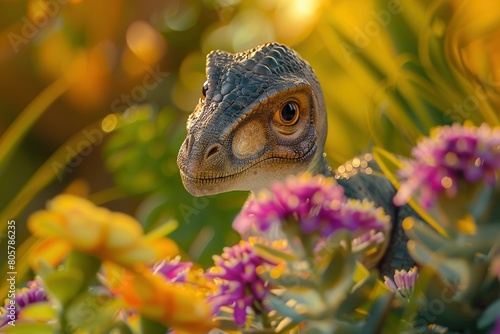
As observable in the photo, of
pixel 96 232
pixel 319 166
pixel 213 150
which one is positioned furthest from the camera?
pixel 319 166

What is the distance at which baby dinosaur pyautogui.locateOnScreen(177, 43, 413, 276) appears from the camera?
0.60m

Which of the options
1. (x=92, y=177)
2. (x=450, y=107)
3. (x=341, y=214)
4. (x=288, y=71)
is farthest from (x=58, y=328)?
(x=92, y=177)

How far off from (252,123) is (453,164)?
311 millimetres

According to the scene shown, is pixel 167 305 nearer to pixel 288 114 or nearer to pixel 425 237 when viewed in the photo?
pixel 425 237

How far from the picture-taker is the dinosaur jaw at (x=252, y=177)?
1.96 feet

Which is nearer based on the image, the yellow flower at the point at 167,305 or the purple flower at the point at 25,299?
the yellow flower at the point at 167,305

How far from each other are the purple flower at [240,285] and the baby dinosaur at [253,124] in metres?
0.22

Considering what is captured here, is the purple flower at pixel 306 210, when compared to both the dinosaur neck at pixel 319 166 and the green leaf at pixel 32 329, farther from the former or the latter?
the dinosaur neck at pixel 319 166

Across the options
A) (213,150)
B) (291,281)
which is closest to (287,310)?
(291,281)

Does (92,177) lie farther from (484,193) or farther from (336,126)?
(484,193)

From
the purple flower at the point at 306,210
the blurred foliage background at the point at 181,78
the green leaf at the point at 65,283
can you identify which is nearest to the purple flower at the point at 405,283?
the purple flower at the point at 306,210

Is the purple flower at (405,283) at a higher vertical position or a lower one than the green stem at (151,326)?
lower

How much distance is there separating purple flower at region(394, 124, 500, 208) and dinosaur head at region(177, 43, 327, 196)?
266mm

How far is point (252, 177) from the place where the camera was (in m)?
0.65
